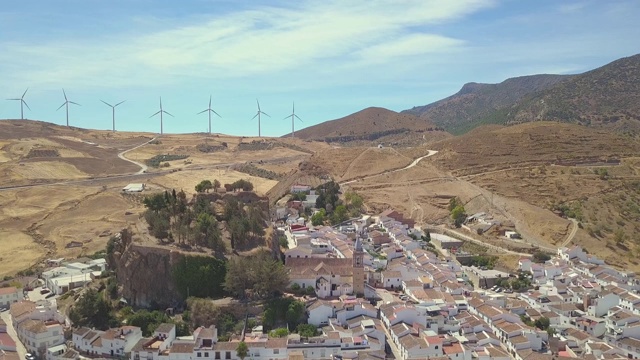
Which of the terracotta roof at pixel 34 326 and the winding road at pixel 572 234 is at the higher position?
the winding road at pixel 572 234

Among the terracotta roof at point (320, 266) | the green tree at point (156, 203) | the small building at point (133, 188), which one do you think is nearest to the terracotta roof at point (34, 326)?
the green tree at point (156, 203)

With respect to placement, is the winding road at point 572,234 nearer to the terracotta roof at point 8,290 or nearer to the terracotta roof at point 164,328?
the terracotta roof at point 164,328

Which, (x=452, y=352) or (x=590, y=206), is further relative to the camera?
(x=590, y=206)

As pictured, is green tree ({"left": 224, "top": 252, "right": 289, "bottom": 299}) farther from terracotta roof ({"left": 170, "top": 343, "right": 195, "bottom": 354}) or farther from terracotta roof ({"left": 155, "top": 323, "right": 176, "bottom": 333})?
terracotta roof ({"left": 170, "top": 343, "right": 195, "bottom": 354})

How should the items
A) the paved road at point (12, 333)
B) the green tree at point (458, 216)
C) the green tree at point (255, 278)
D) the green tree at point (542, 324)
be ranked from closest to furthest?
the paved road at point (12, 333), the green tree at point (255, 278), the green tree at point (542, 324), the green tree at point (458, 216)

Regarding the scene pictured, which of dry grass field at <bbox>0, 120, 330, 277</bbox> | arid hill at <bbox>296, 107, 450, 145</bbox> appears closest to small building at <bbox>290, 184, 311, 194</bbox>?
dry grass field at <bbox>0, 120, 330, 277</bbox>

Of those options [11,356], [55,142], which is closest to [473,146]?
[11,356]

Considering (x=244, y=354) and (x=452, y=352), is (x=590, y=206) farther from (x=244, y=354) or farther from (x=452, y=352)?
(x=244, y=354)
